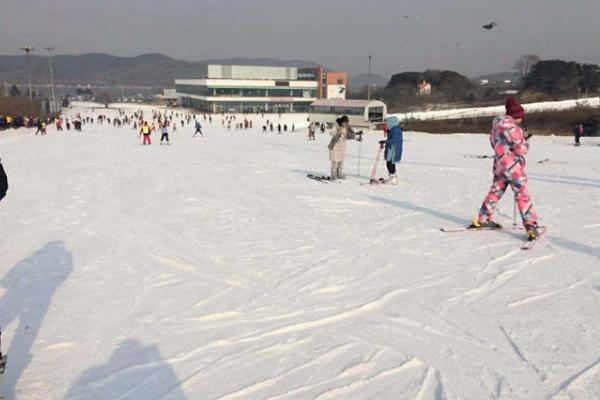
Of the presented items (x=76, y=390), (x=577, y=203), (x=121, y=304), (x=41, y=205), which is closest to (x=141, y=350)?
(x=76, y=390)

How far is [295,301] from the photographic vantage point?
4531 millimetres

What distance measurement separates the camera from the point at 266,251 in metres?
6.16

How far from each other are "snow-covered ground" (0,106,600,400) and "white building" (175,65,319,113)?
97.7m

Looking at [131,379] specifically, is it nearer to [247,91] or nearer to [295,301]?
[295,301]

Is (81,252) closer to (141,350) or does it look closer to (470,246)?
(141,350)

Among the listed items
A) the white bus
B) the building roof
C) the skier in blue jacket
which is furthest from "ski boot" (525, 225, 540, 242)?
the building roof

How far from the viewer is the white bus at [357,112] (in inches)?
1997

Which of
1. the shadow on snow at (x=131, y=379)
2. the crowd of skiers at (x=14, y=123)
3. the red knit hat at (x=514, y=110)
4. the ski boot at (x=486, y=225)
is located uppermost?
the crowd of skiers at (x=14, y=123)

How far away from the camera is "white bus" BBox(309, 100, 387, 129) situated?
50.7 metres

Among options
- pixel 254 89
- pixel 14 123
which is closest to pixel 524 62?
pixel 254 89

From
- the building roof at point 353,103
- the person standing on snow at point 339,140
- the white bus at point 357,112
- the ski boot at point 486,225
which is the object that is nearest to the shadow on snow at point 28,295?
the ski boot at point 486,225

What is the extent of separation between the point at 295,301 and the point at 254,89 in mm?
106874

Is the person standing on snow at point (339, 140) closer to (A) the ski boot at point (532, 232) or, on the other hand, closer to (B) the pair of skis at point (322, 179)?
(B) the pair of skis at point (322, 179)

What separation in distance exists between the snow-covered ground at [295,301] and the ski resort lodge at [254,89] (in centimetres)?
9799
